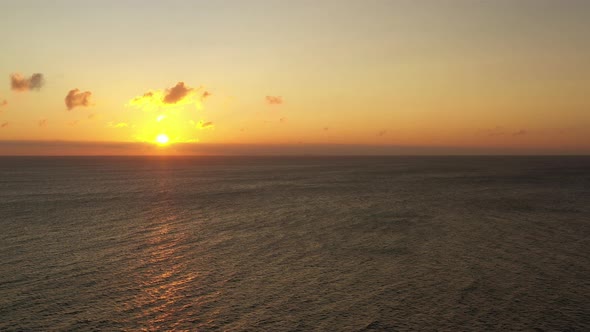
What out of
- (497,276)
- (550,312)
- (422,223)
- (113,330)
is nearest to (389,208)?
(422,223)

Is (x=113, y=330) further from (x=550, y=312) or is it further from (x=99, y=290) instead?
(x=550, y=312)

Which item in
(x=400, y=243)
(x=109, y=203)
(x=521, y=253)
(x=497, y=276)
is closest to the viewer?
(x=497, y=276)

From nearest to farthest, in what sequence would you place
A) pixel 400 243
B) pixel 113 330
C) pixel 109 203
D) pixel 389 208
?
pixel 113 330 < pixel 400 243 < pixel 389 208 < pixel 109 203

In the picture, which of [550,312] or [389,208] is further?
[389,208]

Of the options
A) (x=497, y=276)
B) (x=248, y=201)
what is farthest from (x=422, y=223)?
(x=248, y=201)

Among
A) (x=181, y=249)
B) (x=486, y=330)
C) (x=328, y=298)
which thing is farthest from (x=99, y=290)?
(x=486, y=330)

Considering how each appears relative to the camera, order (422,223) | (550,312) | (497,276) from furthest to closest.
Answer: (422,223) → (497,276) → (550,312)

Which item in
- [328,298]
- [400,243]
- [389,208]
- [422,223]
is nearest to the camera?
[328,298]

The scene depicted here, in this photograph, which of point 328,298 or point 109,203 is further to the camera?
point 109,203

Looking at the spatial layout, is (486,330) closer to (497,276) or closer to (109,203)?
(497,276)

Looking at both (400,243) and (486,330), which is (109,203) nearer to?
(400,243)
